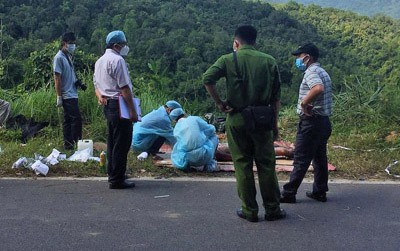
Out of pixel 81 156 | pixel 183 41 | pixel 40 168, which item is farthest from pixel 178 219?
pixel 183 41

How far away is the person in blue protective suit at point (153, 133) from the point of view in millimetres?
7113

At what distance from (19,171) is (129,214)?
2.19m

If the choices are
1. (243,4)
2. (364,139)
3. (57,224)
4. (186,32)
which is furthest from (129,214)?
(243,4)

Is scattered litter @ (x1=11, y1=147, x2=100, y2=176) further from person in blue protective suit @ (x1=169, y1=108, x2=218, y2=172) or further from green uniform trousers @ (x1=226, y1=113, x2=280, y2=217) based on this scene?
green uniform trousers @ (x1=226, y1=113, x2=280, y2=217)

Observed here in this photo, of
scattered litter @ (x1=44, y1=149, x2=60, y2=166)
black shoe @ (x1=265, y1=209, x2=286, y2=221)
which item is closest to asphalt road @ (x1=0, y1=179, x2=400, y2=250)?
black shoe @ (x1=265, y1=209, x2=286, y2=221)

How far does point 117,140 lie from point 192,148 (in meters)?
1.11

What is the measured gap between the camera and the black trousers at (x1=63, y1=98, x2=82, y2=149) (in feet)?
24.2

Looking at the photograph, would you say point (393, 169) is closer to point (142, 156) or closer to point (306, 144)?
point (306, 144)

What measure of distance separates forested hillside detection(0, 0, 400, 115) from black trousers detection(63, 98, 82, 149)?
2.63 meters

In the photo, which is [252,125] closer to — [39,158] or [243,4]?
[39,158]

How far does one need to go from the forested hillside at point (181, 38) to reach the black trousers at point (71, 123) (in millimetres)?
2626

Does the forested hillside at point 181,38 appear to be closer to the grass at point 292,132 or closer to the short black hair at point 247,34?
the grass at point 292,132

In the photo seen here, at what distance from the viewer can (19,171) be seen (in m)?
6.30

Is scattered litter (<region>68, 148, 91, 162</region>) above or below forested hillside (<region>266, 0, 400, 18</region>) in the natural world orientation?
below
